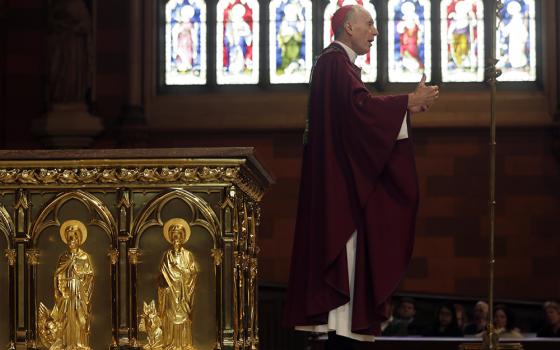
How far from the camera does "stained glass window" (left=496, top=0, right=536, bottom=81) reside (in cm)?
1572

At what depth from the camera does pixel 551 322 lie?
12.9 meters

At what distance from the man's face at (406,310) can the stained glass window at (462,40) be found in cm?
332

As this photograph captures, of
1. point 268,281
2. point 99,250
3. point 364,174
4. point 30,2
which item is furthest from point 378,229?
point 30,2

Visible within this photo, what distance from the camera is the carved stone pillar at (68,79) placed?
49.9 feet

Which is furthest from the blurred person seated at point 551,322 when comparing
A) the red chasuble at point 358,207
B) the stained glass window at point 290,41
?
the red chasuble at point 358,207

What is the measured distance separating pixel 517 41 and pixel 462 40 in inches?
25.4

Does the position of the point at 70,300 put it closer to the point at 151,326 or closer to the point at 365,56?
the point at 151,326

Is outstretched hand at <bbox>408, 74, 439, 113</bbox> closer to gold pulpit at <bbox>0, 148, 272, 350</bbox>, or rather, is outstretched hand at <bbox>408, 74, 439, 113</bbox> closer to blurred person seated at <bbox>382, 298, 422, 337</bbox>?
gold pulpit at <bbox>0, 148, 272, 350</bbox>

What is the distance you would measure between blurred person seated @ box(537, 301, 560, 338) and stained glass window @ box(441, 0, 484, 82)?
3.58m

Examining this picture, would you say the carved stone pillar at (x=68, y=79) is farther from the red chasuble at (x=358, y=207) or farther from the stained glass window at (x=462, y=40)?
the red chasuble at (x=358, y=207)

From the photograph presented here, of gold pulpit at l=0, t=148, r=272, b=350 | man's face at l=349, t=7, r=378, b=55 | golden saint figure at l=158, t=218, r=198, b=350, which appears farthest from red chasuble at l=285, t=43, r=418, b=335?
golden saint figure at l=158, t=218, r=198, b=350

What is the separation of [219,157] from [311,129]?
0.59 metres

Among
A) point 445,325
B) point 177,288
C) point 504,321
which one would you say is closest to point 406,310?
point 445,325

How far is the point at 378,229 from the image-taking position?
6.55 metres
